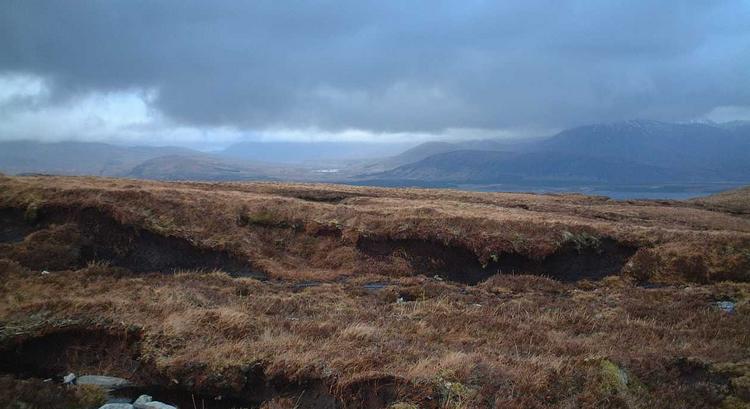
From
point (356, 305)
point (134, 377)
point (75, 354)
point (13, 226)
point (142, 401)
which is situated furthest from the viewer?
point (13, 226)

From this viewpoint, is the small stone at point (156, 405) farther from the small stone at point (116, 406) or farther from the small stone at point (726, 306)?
the small stone at point (726, 306)

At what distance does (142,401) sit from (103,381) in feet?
5.87

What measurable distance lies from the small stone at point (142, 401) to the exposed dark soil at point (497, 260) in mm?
16900

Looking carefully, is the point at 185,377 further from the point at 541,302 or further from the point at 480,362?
the point at 541,302

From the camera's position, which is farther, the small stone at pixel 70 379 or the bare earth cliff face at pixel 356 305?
the small stone at pixel 70 379

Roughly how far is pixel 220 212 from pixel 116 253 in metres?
6.43

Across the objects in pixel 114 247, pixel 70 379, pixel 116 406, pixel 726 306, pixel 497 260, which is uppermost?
pixel 114 247

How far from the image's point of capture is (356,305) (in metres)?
17.4

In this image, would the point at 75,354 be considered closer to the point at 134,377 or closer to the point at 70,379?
the point at 70,379

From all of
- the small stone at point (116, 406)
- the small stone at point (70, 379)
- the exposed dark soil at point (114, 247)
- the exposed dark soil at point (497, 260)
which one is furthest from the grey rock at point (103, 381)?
the exposed dark soil at point (497, 260)

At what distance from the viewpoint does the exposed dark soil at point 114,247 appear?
21.8 meters

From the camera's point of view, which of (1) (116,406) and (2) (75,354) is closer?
(1) (116,406)

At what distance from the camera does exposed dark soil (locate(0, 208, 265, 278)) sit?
2183cm

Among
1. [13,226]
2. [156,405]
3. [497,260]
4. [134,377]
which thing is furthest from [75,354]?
[497,260]
